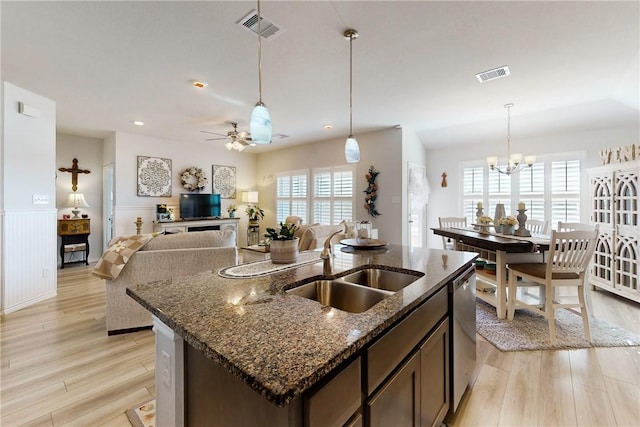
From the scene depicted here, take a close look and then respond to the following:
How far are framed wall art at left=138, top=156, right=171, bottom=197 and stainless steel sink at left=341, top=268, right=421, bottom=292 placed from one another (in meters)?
5.65

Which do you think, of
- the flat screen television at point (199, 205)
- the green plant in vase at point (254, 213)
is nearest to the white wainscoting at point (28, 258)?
the flat screen television at point (199, 205)

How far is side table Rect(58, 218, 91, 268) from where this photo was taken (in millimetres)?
5207

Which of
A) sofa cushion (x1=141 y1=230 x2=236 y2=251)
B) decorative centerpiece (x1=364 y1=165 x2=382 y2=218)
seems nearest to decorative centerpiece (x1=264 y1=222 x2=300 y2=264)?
sofa cushion (x1=141 y1=230 x2=236 y2=251)

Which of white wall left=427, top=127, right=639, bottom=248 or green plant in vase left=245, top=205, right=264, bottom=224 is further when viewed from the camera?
green plant in vase left=245, top=205, right=264, bottom=224

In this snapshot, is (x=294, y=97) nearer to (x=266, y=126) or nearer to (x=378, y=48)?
(x=378, y=48)

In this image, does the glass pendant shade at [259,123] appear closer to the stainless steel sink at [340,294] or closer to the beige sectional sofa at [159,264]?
the stainless steel sink at [340,294]

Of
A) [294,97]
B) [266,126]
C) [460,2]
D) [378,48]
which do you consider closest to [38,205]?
[294,97]

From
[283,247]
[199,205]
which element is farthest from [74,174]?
[283,247]

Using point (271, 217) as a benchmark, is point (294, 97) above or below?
above

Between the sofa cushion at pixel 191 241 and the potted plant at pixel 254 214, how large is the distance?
437 cm

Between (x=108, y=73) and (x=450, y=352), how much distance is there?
158 inches

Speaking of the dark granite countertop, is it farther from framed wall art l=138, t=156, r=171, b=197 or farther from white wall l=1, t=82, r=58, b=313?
framed wall art l=138, t=156, r=171, b=197

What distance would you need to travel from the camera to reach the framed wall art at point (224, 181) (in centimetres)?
698

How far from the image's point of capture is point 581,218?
4.53 meters
